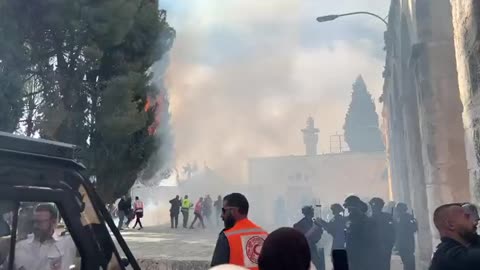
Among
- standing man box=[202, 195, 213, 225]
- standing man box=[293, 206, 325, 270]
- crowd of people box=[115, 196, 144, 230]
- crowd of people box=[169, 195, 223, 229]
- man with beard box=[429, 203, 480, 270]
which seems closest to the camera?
man with beard box=[429, 203, 480, 270]

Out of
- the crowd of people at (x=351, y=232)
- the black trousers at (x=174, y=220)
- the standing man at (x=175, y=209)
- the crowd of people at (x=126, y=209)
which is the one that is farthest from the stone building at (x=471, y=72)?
the black trousers at (x=174, y=220)

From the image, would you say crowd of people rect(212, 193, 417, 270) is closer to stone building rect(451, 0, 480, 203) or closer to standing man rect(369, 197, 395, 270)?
standing man rect(369, 197, 395, 270)

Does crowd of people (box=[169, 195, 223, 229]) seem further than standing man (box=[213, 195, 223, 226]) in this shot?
No

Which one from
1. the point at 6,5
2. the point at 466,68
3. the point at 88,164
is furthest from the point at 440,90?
the point at 6,5

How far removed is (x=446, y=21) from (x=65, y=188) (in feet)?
25.7

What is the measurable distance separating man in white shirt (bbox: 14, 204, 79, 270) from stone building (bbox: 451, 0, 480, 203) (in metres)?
3.23

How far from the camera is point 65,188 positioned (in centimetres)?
194

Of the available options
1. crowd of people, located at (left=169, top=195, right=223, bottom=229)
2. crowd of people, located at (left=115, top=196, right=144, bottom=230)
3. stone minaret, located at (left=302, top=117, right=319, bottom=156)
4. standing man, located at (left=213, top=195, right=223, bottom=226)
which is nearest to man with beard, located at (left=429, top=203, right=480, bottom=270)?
crowd of people, located at (left=115, top=196, right=144, bottom=230)

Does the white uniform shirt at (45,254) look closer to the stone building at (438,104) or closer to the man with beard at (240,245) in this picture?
the man with beard at (240,245)

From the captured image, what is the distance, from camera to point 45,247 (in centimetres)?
216

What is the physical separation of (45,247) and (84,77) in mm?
6196

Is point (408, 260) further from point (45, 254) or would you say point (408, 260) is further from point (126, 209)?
point (126, 209)

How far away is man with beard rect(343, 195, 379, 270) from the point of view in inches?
216

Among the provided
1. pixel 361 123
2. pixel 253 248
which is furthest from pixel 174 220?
pixel 361 123
